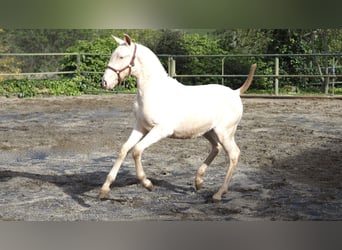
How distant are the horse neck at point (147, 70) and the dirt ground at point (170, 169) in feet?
2.06

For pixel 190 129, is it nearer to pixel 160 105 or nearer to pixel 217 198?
pixel 160 105

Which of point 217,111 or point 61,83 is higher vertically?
point 217,111

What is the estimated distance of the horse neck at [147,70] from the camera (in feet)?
7.16

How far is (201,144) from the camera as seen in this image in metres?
4.35

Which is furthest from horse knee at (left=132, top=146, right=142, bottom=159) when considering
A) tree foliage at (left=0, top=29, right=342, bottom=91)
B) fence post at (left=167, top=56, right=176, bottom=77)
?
fence post at (left=167, top=56, right=176, bottom=77)

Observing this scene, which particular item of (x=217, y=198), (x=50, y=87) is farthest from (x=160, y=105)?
(x=50, y=87)

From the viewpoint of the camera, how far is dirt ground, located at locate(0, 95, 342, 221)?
2.48m

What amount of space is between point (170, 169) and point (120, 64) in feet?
4.46

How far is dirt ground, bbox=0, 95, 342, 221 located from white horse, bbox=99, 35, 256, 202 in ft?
1.10

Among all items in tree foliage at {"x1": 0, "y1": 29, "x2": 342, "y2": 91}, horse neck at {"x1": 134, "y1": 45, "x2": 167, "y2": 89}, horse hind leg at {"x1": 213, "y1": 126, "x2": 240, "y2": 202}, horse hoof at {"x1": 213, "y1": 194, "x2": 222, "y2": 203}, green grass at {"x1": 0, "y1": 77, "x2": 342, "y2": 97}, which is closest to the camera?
horse neck at {"x1": 134, "y1": 45, "x2": 167, "y2": 89}

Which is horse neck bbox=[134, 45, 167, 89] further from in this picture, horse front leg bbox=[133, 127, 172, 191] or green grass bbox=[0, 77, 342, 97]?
green grass bbox=[0, 77, 342, 97]
